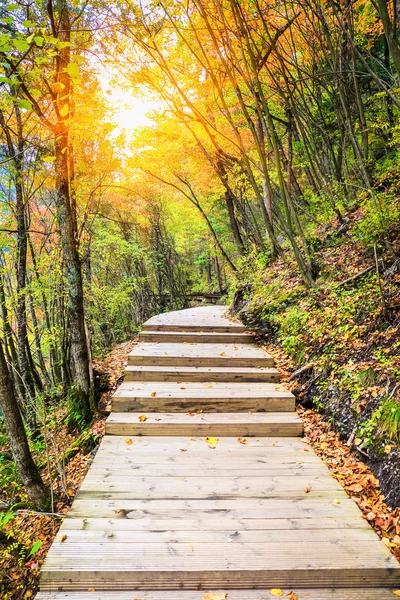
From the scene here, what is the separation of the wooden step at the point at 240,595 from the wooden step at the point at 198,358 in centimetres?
289

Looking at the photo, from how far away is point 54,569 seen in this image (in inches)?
68.7

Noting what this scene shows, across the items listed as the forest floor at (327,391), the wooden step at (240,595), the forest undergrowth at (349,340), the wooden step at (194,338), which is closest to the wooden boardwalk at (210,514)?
the wooden step at (240,595)

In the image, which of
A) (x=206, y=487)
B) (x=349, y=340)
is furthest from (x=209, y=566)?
(x=349, y=340)

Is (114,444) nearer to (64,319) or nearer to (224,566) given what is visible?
(224,566)

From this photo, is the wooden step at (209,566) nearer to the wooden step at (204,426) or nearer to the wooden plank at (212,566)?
the wooden plank at (212,566)

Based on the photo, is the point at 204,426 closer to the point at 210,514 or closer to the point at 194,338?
the point at 210,514

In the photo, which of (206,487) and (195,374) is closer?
(206,487)

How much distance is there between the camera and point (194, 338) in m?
5.66

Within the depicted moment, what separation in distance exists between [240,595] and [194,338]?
160 inches

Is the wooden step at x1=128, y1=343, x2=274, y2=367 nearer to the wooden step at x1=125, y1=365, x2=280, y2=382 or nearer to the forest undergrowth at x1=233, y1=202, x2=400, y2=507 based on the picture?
the wooden step at x1=125, y1=365, x2=280, y2=382

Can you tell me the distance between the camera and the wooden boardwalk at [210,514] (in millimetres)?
1754

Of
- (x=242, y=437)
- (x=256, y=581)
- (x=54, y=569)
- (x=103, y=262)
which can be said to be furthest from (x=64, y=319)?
(x=256, y=581)

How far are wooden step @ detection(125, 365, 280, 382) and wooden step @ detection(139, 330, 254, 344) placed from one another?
128cm

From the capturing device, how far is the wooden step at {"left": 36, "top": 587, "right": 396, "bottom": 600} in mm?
1678
